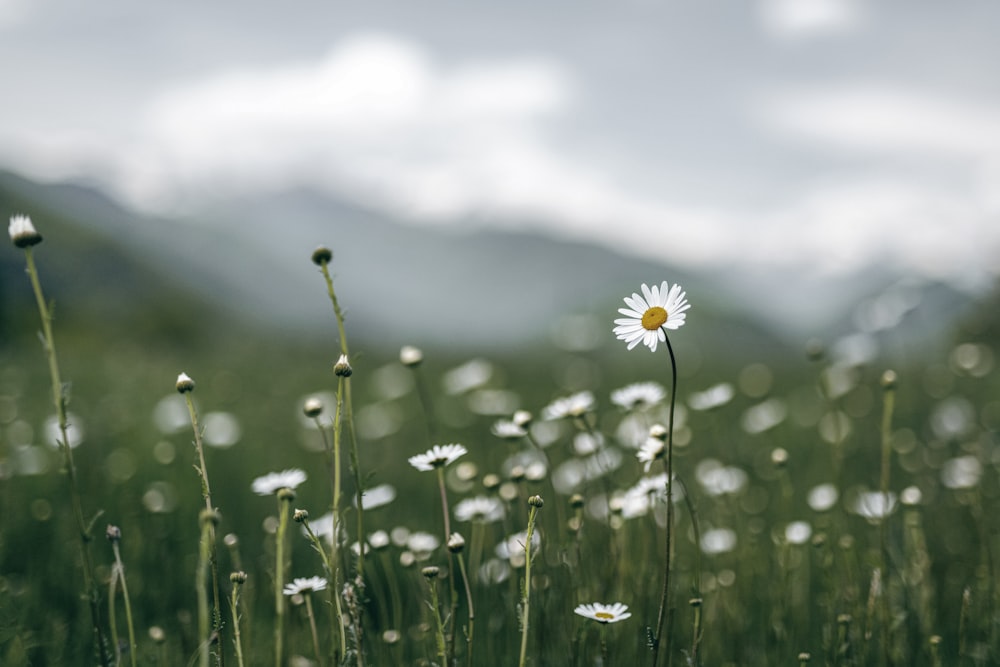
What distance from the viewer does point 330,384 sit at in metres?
8.62

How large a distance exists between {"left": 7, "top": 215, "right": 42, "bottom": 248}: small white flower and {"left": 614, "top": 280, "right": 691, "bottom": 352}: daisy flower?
1399mm

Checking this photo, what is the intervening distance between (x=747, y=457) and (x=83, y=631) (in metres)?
4.46

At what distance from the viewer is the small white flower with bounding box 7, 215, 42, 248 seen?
1.67 m

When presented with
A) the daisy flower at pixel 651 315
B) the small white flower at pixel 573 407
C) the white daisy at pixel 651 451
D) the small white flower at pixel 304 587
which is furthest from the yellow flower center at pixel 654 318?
the small white flower at pixel 304 587

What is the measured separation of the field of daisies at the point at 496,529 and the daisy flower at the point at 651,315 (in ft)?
0.03

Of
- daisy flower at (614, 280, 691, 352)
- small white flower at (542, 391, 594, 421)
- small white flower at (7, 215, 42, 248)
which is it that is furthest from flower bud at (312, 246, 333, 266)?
small white flower at (542, 391, 594, 421)

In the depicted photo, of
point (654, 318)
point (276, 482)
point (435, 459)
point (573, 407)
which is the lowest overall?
point (276, 482)

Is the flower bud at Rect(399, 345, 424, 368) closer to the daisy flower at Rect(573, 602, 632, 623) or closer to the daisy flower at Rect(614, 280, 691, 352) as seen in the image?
the daisy flower at Rect(614, 280, 691, 352)

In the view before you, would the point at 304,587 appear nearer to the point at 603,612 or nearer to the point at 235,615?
the point at 235,615

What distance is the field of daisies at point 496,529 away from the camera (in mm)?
1840

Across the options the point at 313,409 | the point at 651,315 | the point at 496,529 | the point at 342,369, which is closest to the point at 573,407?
the point at 651,315

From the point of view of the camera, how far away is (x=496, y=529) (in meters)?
3.36

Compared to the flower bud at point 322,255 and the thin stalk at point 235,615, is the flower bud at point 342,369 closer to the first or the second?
the flower bud at point 322,255

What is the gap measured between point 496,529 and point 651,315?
1.85 m
